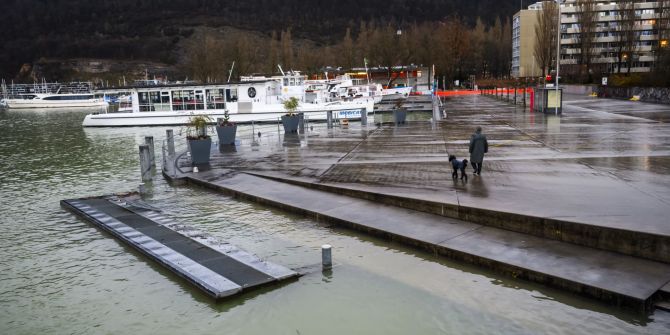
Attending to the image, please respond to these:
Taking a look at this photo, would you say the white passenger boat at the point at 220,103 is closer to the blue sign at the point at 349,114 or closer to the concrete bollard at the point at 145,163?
the blue sign at the point at 349,114

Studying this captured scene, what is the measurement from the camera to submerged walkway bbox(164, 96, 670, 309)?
8938 millimetres

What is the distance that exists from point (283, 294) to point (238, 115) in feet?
138

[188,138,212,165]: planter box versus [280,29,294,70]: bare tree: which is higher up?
[280,29,294,70]: bare tree

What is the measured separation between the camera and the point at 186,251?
10.7m

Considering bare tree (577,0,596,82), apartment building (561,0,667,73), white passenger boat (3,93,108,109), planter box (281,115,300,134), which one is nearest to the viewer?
planter box (281,115,300,134)

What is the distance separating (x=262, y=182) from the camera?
1666 cm

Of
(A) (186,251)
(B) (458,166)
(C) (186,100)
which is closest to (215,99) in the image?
(C) (186,100)

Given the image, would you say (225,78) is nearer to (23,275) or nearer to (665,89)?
(665,89)

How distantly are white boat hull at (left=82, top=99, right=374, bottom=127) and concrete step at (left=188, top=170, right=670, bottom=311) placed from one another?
3007 cm

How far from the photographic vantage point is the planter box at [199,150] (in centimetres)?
2011

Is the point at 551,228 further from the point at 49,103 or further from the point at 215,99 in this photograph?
the point at 49,103

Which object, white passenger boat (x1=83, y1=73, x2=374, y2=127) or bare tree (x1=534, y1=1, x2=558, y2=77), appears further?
bare tree (x1=534, y1=1, x2=558, y2=77)

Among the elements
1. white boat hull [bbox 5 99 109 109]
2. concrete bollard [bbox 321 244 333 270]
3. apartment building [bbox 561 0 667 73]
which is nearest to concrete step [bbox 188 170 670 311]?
concrete bollard [bbox 321 244 333 270]

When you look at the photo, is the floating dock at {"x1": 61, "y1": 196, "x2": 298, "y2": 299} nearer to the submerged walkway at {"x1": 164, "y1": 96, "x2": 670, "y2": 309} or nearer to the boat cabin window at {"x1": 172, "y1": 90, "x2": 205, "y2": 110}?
the submerged walkway at {"x1": 164, "y1": 96, "x2": 670, "y2": 309}
